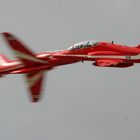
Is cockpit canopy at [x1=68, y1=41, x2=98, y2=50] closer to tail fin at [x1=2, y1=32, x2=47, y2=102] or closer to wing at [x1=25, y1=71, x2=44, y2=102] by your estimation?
tail fin at [x1=2, y1=32, x2=47, y2=102]

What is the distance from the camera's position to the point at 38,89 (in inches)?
4026

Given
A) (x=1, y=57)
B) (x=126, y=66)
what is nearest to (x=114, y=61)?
(x=126, y=66)

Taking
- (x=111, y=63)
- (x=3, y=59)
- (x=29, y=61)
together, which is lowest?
(x=3, y=59)

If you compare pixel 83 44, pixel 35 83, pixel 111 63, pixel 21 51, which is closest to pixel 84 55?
pixel 83 44

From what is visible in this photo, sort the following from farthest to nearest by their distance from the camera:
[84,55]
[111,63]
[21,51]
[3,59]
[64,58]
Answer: [3,59], [64,58], [84,55], [21,51], [111,63]

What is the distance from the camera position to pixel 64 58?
101m

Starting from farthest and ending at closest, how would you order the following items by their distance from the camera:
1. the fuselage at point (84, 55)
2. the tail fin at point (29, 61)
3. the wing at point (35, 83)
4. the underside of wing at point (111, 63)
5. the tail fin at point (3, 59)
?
the tail fin at point (3, 59) < the wing at point (35, 83) < the fuselage at point (84, 55) < the underside of wing at point (111, 63) < the tail fin at point (29, 61)

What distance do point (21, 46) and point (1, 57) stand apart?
1050cm

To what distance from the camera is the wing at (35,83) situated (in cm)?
10131

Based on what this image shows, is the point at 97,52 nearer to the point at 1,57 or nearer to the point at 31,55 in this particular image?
the point at 31,55

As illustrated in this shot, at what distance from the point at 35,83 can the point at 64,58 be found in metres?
4.48

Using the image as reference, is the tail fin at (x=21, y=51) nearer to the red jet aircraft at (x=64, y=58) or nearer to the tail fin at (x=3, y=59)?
the red jet aircraft at (x=64, y=58)

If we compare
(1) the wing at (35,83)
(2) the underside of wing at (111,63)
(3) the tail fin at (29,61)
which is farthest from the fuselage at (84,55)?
(1) the wing at (35,83)

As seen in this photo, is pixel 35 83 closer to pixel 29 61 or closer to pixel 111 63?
pixel 29 61
